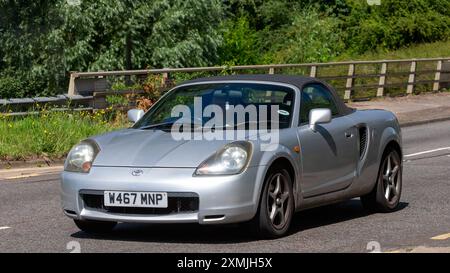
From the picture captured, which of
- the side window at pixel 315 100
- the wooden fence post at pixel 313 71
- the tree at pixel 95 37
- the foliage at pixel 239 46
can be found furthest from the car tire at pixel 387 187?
the foliage at pixel 239 46

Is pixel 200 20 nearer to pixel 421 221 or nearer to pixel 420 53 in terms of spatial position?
pixel 420 53

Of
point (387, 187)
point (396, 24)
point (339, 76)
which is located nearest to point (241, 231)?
point (387, 187)

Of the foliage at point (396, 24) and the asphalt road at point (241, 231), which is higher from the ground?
the asphalt road at point (241, 231)

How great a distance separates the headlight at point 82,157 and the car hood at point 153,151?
0.19ft

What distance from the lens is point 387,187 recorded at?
11.3m

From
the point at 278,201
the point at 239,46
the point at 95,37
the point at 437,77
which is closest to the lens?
the point at 278,201

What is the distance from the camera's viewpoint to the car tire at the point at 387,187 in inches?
437

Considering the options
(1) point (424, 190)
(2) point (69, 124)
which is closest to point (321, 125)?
(1) point (424, 190)

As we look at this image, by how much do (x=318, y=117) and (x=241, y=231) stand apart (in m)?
1.25

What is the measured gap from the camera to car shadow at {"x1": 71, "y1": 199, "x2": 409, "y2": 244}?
9.29 meters

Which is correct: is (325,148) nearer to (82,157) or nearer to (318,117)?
(318,117)

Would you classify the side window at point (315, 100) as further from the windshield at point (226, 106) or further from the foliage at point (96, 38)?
the foliage at point (96, 38)

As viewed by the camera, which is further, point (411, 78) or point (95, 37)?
point (95, 37)

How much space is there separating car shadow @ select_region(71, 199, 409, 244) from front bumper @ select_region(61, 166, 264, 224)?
32 cm
